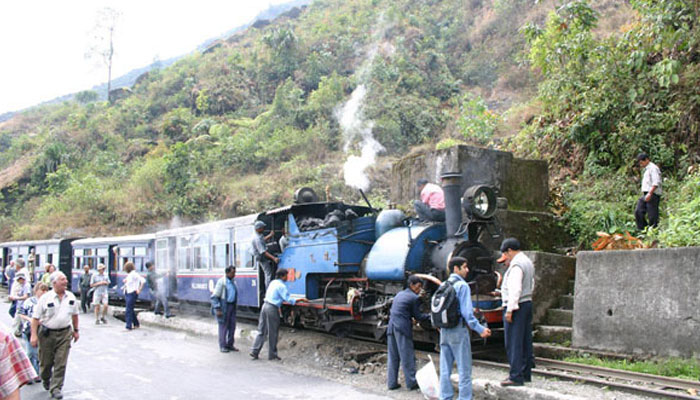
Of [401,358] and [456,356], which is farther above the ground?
[456,356]

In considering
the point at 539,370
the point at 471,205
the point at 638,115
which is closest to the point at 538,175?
the point at 638,115

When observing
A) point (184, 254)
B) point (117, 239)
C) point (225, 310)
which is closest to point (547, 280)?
point (225, 310)

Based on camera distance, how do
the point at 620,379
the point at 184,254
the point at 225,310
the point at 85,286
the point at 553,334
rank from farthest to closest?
the point at 85,286
the point at 184,254
the point at 225,310
the point at 553,334
the point at 620,379

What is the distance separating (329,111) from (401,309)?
24853mm

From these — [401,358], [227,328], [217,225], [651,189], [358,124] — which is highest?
[358,124]

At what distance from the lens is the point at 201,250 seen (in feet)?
48.0

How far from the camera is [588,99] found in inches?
523

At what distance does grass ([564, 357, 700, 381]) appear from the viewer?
6.24 metres

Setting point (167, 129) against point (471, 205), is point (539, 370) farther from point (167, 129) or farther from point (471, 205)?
point (167, 129)

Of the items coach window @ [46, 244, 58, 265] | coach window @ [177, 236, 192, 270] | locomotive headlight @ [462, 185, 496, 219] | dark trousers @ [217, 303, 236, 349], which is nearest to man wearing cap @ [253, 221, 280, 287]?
dark trousers @ [217, 303, 236, 349]

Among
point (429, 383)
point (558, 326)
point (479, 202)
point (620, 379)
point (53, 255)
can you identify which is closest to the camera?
point (429, 383)

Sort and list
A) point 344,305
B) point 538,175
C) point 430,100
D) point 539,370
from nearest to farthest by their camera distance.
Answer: point 539,370 < point 344,305 < point 538,175 < point 430,100

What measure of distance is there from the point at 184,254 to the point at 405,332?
10.3 metres

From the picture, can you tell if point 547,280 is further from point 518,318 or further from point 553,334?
point 518,318
